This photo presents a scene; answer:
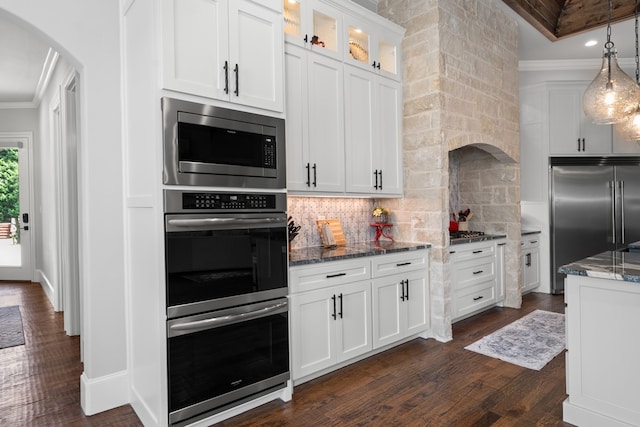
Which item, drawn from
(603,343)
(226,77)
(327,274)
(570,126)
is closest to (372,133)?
(327,274)

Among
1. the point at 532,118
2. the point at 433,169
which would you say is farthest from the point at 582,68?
the point at 433,169

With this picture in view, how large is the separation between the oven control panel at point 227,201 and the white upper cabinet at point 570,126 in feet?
15.4

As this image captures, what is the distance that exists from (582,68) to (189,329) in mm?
6094

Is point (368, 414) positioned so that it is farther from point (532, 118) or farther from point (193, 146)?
point (532, 118)

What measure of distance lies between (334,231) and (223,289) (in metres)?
1.60

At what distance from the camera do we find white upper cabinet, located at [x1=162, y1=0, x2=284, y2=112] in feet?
6.96

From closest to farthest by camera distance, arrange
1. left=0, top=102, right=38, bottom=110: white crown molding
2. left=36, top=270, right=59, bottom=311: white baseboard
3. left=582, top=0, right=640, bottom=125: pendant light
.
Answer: left=582, top=0, right=640, bottom=125: pendant light
left=36, top=270, right=59, bottom=311: white baseboard
left=0, top=102, right=38, bottom=110: white crown molding

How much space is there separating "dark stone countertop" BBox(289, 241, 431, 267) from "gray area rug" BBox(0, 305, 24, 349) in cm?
A: 286

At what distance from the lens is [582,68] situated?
5496 millimetres

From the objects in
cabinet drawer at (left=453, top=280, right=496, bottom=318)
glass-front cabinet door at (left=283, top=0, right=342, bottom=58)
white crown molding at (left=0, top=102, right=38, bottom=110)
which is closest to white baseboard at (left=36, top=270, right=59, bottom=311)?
white crown molding at (left=0, top=102, right=38, bottom=110)

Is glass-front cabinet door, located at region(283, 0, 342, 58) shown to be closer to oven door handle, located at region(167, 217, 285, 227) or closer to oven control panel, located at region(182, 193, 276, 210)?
oven control panel, located at region(182, 193, 276, 210)

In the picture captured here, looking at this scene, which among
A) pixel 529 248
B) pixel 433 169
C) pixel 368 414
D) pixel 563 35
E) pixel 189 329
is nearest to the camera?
pixel 189 329

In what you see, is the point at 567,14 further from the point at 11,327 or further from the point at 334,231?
the point at 11,327

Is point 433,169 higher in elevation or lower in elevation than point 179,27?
lower
